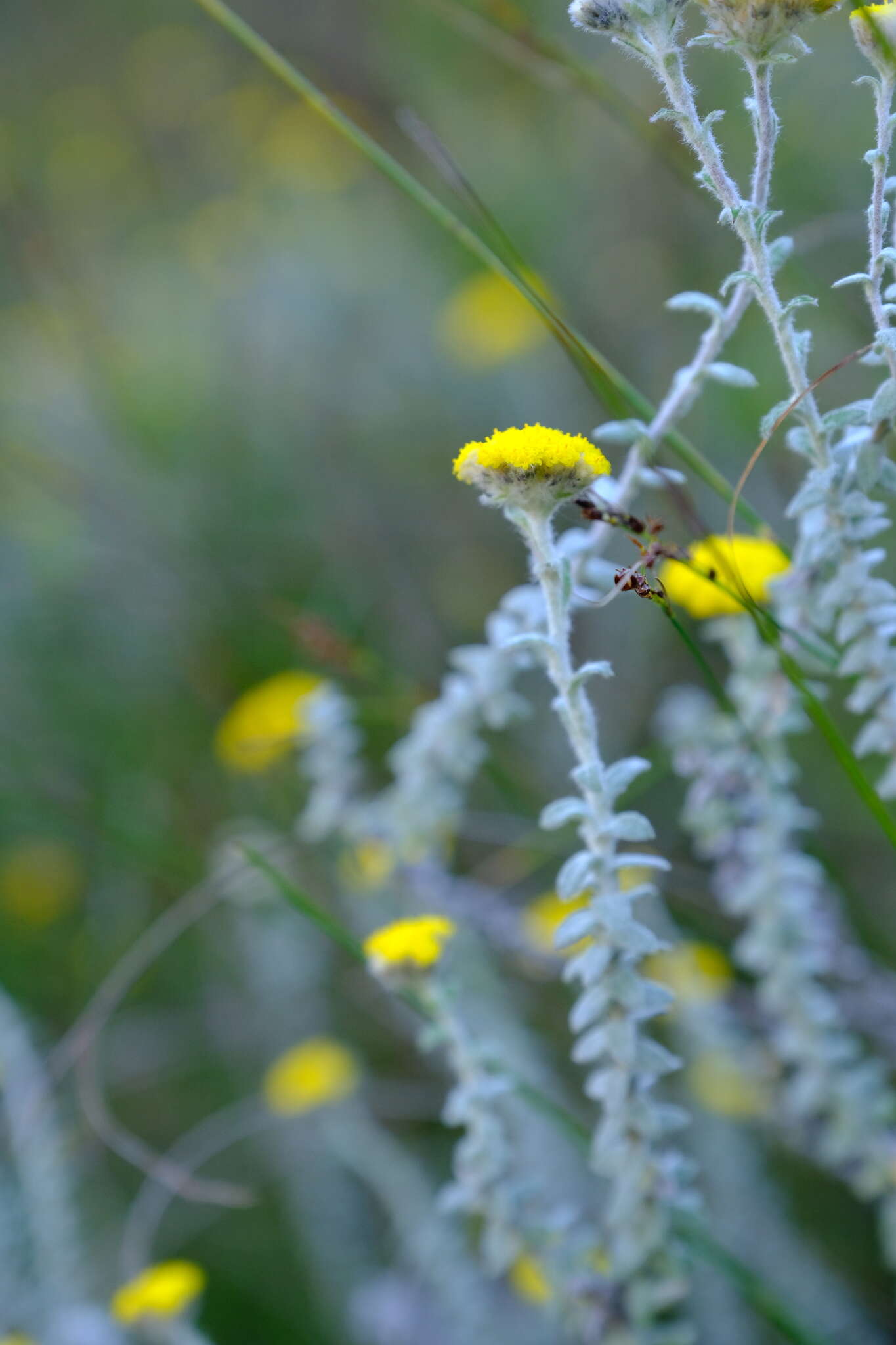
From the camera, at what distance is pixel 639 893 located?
70 cm

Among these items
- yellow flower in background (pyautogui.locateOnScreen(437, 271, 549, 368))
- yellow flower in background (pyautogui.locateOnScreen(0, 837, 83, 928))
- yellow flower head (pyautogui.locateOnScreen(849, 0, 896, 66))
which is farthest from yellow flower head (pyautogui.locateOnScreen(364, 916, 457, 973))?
yellow flower in background (pyautogui.locateOnScreen(437, 271, 549, 368))

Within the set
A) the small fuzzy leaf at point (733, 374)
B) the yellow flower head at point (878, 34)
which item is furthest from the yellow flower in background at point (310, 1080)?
the yellow flower head at point (878, 34)

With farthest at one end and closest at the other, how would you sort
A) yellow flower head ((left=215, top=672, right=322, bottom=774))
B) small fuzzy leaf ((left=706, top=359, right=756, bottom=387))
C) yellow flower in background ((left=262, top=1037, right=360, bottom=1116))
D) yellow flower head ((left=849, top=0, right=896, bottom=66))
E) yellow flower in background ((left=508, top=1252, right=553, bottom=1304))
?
yellow flower head ((left=215, top=672, right=322, bottom=774)) → yellow flower in background ((left=262, top=1037, right=360, bottom=1116)) → yellow flower in background ((left=508, top=1252, right=553, bottom=1304)) → small fuzzy leaf ((left=706, top=359, right=756, bottom=387)) → yellow flower head ((left=849, top=0, right=896, bottom=66))

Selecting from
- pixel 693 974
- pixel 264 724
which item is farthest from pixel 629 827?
pixel 264 724

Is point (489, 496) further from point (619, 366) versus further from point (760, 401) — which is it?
point (619, 366)

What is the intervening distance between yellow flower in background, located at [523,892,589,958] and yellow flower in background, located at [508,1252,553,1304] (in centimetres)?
29

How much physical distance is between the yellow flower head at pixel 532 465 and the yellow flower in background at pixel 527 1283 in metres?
0.68

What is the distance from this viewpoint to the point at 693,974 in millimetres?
1197

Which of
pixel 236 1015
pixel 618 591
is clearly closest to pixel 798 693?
pixel 618 591

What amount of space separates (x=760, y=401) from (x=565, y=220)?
0.79m

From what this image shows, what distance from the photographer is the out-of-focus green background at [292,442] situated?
165 cm

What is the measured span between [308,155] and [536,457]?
101 inches

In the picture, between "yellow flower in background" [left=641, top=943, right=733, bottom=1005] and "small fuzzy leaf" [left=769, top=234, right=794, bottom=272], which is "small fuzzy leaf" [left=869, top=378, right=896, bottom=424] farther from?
"yellow flower in background" [left=641, top=943, right=733, bottom=1005]

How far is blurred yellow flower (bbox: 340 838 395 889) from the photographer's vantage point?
3.75ft
